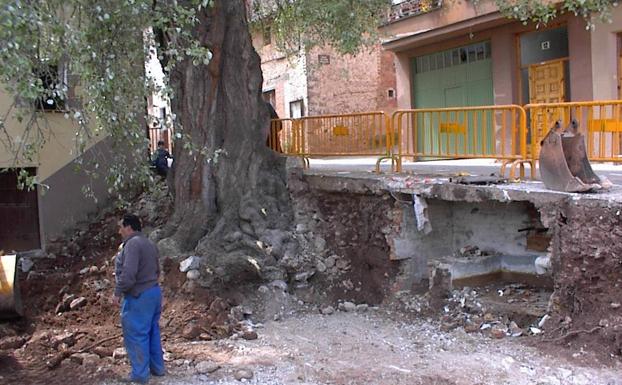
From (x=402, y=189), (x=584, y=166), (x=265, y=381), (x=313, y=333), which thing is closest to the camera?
(x=265, y=381)

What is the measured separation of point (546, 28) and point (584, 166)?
7089 mm

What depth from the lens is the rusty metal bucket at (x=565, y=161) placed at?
7035 mm

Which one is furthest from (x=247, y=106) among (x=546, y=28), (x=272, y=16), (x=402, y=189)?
(x=546, y=28)

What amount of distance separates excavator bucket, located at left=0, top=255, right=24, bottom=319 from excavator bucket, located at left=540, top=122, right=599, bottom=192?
662cm

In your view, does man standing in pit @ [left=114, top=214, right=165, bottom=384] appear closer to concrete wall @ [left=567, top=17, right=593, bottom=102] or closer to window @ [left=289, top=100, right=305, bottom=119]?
concrete wall @ [left=567, top=17, right=593, bottom=102]

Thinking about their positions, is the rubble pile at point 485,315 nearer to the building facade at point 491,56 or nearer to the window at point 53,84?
the window at point 53,84

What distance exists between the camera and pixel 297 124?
35.6ft

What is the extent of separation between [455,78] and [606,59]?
4.03 metres

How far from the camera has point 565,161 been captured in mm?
7035

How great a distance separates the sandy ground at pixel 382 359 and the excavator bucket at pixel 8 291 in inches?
101

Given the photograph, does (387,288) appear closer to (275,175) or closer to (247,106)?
(275,175)

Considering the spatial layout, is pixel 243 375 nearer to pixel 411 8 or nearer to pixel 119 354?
pixel 119 354

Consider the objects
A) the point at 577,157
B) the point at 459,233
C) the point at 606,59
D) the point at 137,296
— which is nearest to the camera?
the point at 137,296

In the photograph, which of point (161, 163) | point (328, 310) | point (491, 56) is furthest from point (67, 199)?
point (491, 56)
